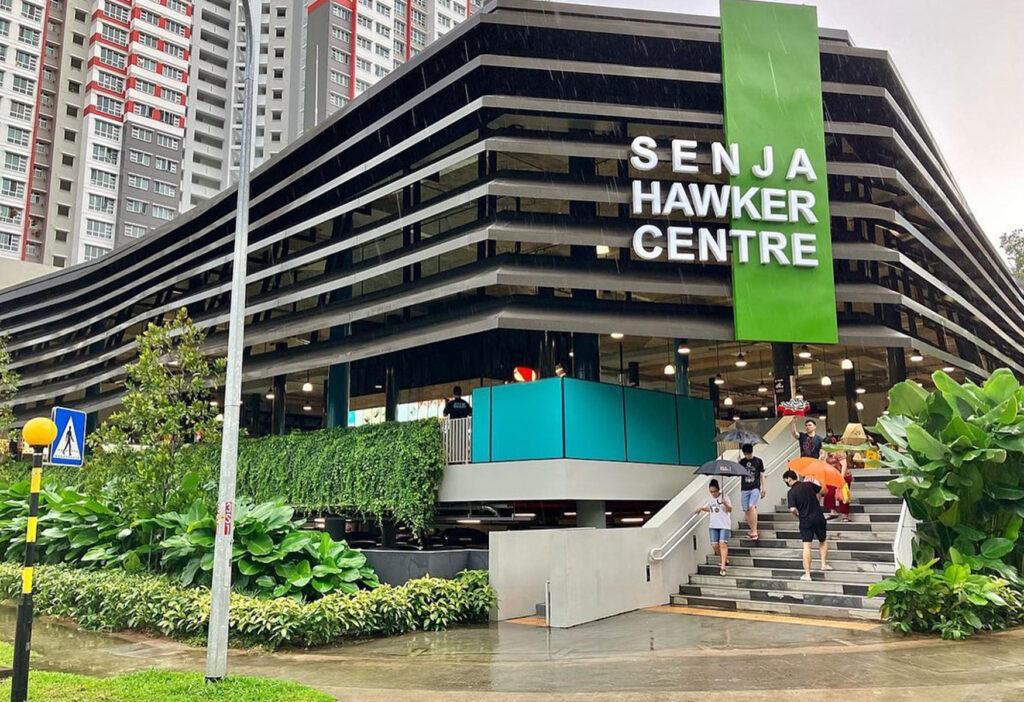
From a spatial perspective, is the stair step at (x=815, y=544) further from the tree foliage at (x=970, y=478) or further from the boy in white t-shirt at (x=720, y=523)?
the tree foliage at (x=970, y=478)

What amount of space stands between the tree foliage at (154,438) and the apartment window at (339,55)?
7262 centimetres

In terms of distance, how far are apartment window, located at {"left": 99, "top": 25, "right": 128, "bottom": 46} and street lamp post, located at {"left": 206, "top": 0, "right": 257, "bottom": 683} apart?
273 feet

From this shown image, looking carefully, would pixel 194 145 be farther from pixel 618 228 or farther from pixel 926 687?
pixel 926 687

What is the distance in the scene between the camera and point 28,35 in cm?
7694

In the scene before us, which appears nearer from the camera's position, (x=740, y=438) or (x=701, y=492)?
(x=701, y=492)

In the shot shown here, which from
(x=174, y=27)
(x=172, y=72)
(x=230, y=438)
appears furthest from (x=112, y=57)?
(x=230, y=438)

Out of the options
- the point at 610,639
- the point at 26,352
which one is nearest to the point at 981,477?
the point at 610,639

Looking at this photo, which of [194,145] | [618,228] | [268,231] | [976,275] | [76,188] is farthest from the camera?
[194,145]

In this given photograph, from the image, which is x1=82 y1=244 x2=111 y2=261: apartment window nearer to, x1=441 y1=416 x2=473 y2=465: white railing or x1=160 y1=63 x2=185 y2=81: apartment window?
x1=160 y1=63 x2=185 y2=81: apartment window

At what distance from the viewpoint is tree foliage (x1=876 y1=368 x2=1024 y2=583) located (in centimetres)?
1216

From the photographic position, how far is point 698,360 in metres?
34.1

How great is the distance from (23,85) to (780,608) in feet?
278

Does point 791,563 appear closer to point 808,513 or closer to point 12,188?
point 808,513

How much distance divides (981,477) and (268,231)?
74.7 feet
